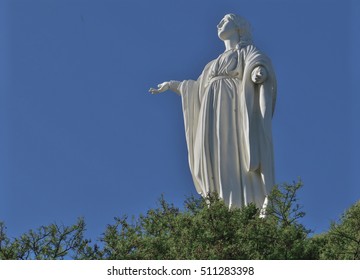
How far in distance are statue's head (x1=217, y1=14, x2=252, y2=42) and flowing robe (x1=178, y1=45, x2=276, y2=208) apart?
0.51 meters

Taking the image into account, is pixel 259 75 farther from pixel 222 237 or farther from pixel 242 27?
pixel 222 237

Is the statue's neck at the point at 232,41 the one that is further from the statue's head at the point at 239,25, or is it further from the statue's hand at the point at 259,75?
the statue's hand at the point at 259,75

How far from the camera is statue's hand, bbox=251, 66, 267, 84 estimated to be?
26312 mm

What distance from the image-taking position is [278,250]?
818 inches

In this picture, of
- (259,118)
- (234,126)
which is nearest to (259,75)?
(259,118)

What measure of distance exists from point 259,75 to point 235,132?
1236 millimetres

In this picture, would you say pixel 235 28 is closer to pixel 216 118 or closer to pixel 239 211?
pixel 216 118

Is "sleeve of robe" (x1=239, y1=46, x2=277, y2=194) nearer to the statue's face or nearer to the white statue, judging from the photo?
the white statue

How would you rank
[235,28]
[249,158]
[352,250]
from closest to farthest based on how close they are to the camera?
[352,250] → [249,158] → [235,28]

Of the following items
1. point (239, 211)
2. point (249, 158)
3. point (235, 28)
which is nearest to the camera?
point (239, 211)

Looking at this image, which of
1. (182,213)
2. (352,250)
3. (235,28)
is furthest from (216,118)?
(352,250)

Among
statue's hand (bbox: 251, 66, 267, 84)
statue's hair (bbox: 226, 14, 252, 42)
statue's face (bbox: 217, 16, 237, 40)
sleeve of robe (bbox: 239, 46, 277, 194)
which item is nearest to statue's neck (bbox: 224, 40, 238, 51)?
statue's face (bbox: 217, 16, 237, 40)

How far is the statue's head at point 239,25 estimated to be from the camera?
27.6 meters
